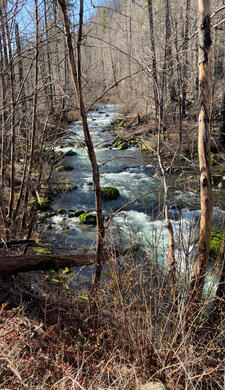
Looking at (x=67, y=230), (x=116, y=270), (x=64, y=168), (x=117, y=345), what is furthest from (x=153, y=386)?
(x=64, y=168)

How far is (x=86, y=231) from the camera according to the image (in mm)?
8961

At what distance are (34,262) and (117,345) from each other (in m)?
1.91

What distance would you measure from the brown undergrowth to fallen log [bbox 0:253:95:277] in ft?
1.60

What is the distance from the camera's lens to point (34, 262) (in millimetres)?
4586

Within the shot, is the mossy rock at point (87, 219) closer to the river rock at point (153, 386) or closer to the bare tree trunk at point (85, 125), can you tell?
the bare tree trunk at point (85, 125)

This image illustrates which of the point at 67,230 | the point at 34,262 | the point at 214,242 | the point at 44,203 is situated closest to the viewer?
the point at 34,262

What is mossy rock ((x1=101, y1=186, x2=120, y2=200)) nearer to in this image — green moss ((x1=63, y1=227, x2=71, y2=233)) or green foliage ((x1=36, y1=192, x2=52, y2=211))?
green foliage ((x1=36, y1=192, x2=52, y2=211))

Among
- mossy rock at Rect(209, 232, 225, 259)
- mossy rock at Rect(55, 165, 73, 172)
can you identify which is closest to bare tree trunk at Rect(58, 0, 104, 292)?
mossy rock at Rect(209, 232, 225, 259)

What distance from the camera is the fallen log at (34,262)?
176 inches

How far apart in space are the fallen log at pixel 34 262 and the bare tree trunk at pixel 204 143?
1.78m

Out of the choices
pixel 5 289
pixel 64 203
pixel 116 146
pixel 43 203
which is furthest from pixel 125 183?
pixel 5 289

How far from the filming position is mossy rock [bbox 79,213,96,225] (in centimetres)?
940

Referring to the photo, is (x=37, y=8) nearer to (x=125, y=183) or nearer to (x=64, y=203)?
(x=64, y=203)

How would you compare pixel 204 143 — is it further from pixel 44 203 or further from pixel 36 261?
pixel 44 203
